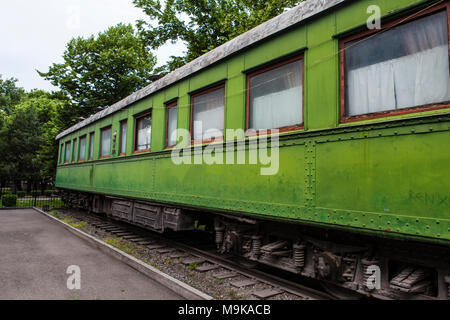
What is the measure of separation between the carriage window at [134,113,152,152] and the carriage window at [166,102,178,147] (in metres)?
0.78

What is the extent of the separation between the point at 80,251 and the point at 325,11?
6.29 metres

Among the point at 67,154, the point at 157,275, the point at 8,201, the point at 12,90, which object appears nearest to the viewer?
the point at 157,275

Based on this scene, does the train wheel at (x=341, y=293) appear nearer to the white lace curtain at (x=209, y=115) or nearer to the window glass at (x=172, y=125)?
the white lace curtain at (x=209, y=115)

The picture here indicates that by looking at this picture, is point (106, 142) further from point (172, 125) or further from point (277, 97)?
point (277, 97)

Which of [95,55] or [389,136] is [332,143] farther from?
[95,55]

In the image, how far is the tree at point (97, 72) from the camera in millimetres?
20859

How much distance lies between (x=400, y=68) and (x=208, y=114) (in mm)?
2995

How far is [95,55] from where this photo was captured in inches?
856

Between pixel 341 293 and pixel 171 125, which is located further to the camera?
pixel 171 125

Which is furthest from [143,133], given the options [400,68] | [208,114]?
[400,68]

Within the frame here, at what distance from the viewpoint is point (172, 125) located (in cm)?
613

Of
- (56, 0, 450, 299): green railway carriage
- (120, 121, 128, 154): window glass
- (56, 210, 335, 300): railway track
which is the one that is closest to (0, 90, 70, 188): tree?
(120, 121, 128, 154): window glass

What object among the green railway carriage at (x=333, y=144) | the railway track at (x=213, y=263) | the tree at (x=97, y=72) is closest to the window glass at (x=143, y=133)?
the green railway carriage at (x=333, y=144)

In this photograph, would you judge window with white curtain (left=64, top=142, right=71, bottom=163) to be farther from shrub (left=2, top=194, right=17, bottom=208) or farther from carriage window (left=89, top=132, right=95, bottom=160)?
shrub (left=2, top=194, right=17, bottom=208)
